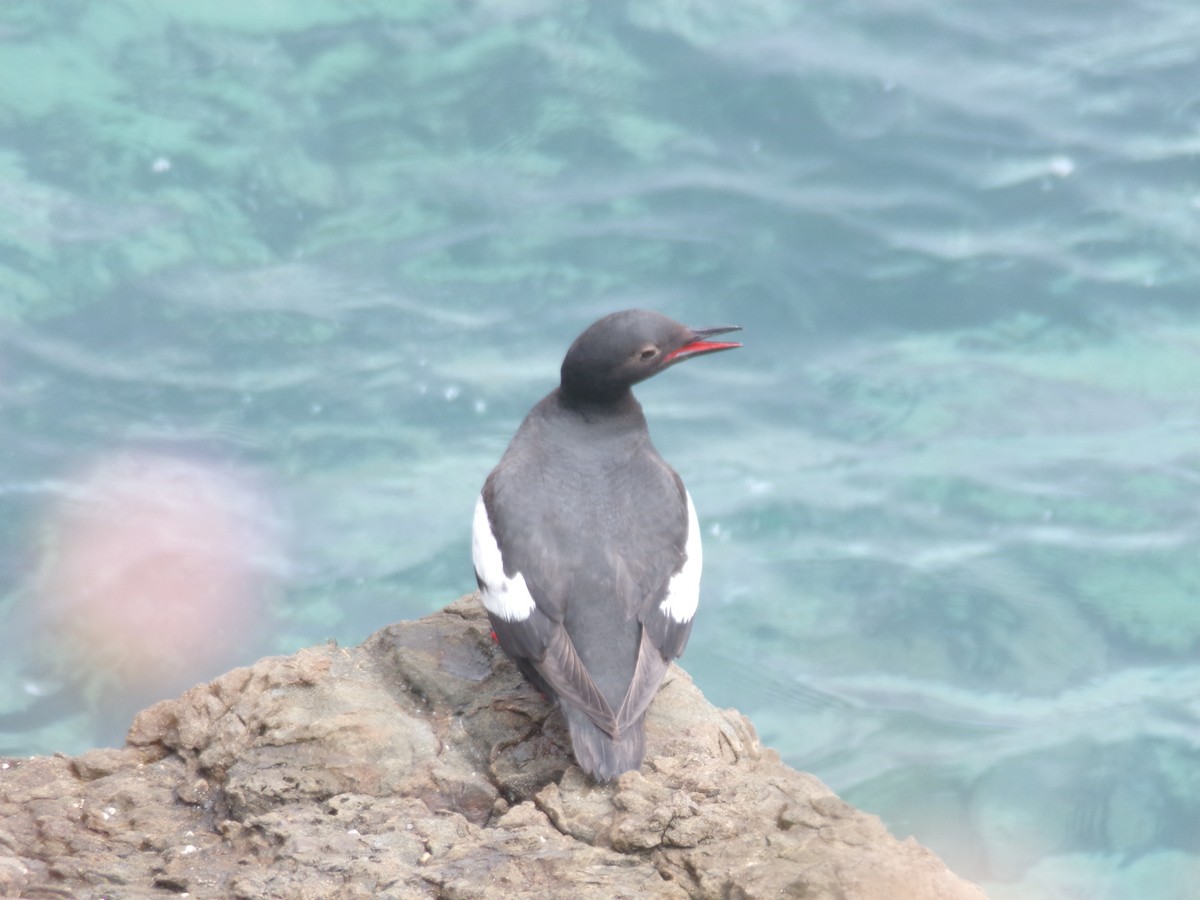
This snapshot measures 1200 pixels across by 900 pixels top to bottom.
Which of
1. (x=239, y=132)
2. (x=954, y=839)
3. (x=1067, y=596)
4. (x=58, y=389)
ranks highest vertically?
(x=239, y=132)

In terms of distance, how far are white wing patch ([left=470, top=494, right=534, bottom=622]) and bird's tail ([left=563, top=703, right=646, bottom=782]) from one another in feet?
1.47

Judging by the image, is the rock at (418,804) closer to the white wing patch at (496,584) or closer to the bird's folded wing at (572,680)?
the bird's folded wing at (572,680)

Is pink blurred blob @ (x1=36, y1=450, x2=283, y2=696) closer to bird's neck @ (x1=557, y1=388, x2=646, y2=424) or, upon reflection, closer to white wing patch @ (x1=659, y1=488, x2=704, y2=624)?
bird's neck @ (x1=557, y1=388, x2=646, y2=424)

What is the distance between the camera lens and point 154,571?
9586mm

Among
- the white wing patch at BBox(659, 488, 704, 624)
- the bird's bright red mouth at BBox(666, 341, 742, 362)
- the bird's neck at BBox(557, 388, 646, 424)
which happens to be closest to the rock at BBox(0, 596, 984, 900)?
the white wing patch at BBox(659, 488, 704, 624)

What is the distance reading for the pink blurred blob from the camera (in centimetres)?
920

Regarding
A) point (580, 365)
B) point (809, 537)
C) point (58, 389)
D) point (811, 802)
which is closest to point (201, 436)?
point (58, 389)

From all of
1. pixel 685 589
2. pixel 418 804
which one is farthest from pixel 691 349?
pixel 418 804

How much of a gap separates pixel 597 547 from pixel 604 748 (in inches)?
29.3

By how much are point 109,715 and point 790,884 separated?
6.31 meters

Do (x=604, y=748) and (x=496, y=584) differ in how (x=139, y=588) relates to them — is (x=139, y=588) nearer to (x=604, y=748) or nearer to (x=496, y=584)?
(x=496, y=584)

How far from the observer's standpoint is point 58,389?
10.7 meters

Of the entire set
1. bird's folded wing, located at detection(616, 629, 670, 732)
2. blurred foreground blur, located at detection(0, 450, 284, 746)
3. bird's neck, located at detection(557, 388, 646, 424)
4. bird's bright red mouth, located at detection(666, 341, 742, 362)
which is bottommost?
blurred foreground blur, located at detection(0, 450, 284, 746)

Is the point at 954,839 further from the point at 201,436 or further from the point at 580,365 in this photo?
the point at 201,436
